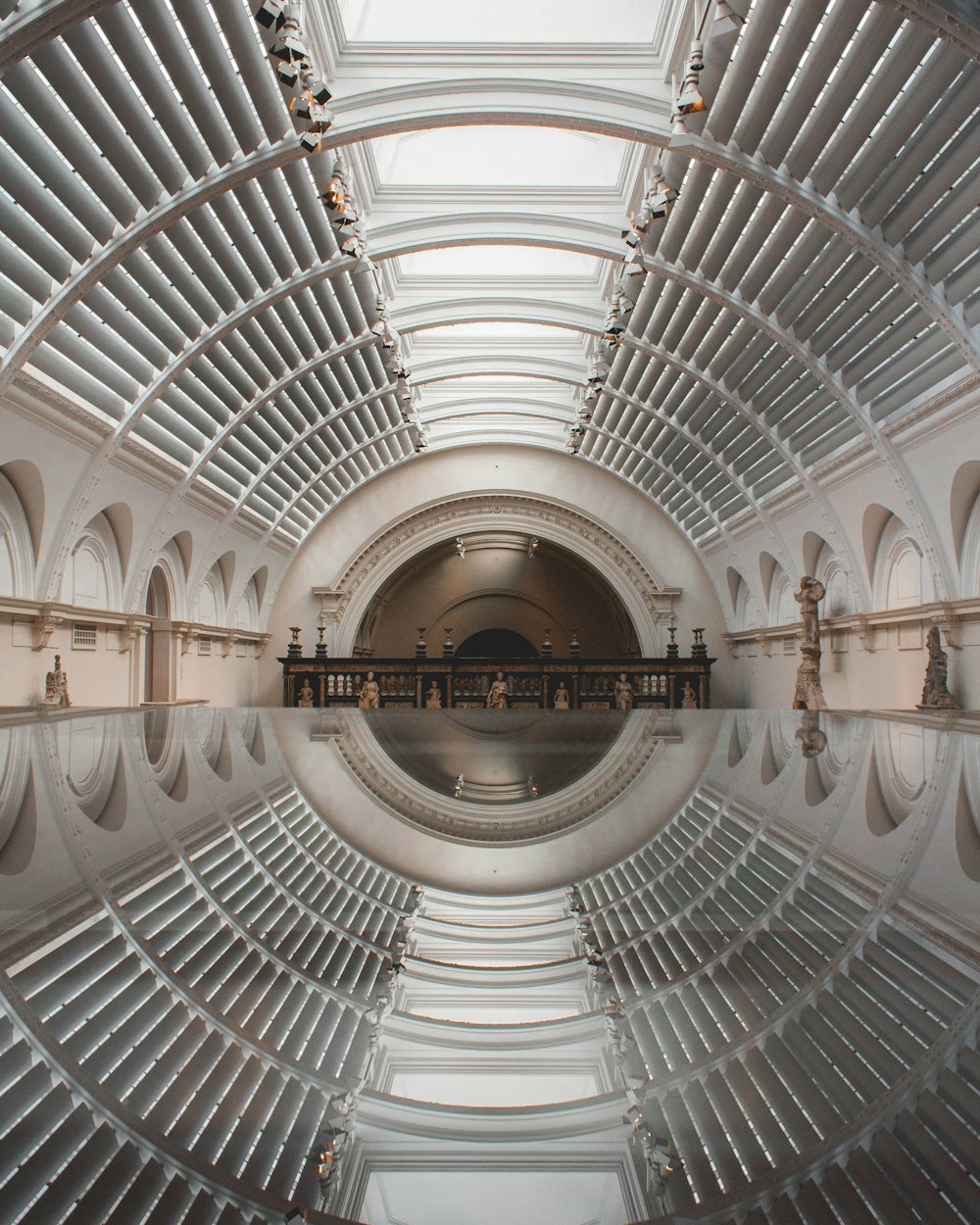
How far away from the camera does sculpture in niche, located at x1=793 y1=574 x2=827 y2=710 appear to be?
2014 cm

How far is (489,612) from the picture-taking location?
108ft

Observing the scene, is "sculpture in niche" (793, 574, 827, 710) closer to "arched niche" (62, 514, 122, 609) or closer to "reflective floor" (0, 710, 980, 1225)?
"arched niche" (62, 514, 122, 609)

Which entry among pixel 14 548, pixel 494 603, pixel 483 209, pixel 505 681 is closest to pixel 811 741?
pixel 483 209

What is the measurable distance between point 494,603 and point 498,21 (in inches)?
848

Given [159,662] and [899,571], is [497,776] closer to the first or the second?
[899,571]

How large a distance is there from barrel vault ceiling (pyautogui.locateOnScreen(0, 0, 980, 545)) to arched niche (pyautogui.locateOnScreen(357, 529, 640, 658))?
1100cm

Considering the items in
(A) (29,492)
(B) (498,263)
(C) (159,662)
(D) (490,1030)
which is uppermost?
(B) (498,263)

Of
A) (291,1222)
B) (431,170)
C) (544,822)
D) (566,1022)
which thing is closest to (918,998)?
(566,1022)

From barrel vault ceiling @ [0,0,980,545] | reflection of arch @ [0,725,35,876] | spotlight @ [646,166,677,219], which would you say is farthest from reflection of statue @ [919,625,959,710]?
reflection of arch @ [0,725,35,876]

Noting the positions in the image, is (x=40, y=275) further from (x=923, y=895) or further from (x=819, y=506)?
(x=819, y=506)

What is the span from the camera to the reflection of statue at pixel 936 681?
51.2 ft

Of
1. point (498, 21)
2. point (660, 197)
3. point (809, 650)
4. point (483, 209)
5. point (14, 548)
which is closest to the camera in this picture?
point (660, 197)

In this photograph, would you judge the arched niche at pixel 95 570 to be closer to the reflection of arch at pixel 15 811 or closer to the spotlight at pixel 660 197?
the spotlight at pixel 660 197

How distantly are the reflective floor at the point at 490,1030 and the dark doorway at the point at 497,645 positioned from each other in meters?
31.3
